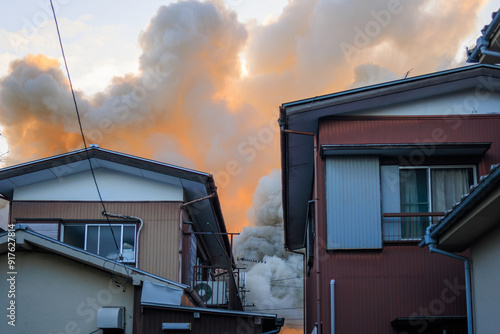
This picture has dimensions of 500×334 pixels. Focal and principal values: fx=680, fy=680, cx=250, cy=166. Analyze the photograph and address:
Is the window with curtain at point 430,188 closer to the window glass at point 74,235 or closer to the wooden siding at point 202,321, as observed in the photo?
the wooden siding at point 202,321

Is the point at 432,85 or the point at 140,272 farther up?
the point at 432,85

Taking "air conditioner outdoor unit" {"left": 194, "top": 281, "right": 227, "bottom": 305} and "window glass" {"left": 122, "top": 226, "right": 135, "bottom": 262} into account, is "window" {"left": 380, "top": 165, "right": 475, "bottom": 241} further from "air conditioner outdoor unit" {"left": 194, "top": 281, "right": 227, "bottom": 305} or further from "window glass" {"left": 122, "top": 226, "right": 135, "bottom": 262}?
"air conditioner outdoor unit" {"left": 194, "top": 281, "right": 227, "bottom": 305}

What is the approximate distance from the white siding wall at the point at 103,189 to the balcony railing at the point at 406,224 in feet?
25.0

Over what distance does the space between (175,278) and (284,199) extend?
395cm

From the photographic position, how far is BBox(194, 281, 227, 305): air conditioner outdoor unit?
72.0 ft

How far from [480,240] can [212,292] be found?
1268 centimetres

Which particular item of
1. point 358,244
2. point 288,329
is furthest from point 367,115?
point 288,329

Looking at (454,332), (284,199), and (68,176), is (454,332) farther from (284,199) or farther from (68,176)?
(68,176)

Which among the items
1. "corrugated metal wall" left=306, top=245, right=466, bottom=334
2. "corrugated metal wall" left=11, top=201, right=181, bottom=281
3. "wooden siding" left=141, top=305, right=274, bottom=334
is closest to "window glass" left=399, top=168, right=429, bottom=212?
"corrugated metal wall" left=306, top=245, right=466, bottom=334

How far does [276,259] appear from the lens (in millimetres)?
55219

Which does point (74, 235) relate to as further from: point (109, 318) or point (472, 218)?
point (472, 218)

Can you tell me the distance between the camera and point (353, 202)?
47.9 ft

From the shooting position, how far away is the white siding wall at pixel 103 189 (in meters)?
20.4

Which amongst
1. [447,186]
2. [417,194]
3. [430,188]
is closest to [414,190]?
[417,194]
